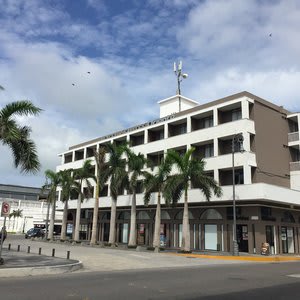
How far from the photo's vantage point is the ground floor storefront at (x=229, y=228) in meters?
36.0

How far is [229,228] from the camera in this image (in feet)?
123

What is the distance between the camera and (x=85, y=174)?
48.1 meters

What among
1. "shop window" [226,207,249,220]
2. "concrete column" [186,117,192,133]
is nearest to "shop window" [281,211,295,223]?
"shop window" [226,207,249,220]

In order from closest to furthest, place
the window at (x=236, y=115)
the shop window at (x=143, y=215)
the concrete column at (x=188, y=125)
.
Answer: the window at (x=236, y=115) < the concrete column at (x=188, y=125) < the shop window at (x=143, y=215)

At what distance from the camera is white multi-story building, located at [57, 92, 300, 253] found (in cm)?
3609

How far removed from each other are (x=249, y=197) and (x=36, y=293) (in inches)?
1039

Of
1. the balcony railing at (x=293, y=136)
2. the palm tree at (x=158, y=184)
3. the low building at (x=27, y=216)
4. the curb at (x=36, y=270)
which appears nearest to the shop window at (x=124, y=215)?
the palm tree at (x=158, y=184)

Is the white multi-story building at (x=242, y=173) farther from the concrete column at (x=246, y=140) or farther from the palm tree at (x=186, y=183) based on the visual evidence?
the palm tree at (x=186, y=183)

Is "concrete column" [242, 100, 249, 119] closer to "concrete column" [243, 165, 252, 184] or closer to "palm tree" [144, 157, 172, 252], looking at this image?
"concrete column" [243, 165, 252, 184]

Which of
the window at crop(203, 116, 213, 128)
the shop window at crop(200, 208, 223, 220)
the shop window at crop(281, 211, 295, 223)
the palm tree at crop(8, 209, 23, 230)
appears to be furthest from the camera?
the palm tree at crop(8, 209, 23, 230)

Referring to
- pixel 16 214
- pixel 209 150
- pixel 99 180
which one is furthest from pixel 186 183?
pixel 16 214

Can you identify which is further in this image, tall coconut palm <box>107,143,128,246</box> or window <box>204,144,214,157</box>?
window <box>204,144,214,157</box>

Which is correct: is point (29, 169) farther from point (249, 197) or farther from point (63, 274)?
point (249, 197)

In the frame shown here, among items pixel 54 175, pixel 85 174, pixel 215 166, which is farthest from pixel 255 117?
pixel 54 175
